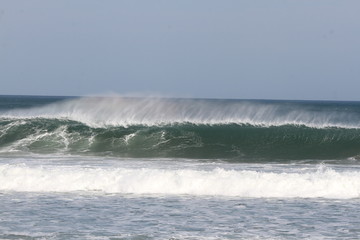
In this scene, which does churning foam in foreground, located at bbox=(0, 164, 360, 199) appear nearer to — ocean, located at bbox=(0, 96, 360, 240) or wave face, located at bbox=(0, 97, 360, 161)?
ocean, located at bbox=(0, 96, 360, 240)

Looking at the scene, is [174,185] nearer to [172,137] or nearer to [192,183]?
[192,183]

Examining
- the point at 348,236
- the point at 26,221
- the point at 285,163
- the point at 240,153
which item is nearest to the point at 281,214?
the point at 348,236

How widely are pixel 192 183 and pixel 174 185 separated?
0.40m

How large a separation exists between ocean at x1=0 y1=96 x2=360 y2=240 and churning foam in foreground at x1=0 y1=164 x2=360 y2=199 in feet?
0.07

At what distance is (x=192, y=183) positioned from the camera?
13859mm

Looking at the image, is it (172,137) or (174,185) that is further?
(172,137)

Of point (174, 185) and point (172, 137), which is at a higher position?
point (174, 185)

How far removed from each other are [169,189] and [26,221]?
4.10m

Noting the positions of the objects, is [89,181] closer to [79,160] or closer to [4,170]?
[4,170]

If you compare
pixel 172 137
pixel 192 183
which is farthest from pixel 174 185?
pixel 172 137

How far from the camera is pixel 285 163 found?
19859 mm

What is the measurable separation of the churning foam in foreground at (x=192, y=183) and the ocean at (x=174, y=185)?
22mm

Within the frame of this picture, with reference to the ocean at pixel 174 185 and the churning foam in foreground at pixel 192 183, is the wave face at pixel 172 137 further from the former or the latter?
the churning foam in foreground at pixel 192 183

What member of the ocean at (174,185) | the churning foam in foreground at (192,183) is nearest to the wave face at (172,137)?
the ocean at (174,185)
